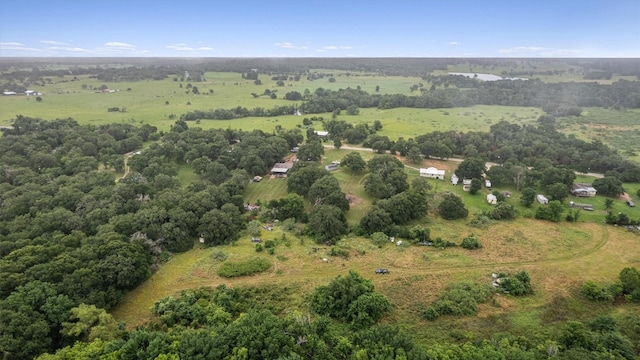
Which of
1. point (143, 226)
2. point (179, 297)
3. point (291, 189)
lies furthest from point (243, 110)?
point (179, 297)

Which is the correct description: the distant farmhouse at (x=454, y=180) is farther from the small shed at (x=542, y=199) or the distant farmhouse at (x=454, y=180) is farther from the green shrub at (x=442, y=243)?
the green shrub at (x=442, y=243)

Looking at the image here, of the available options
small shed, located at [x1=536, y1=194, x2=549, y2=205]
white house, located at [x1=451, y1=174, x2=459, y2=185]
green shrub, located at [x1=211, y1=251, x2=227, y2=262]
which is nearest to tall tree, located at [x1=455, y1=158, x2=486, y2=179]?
white house, located at [x1=451, y1=174, x2=459, y2=185]

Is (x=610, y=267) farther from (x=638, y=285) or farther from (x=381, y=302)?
(x=381, y=302)

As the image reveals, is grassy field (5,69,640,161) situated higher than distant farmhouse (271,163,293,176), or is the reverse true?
grassy field (5,69,640,161)

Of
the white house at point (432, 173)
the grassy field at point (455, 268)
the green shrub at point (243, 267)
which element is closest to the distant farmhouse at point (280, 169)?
the grassy field at point (455, 268)

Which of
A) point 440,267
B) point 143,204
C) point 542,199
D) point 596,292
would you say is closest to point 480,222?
point 440,267

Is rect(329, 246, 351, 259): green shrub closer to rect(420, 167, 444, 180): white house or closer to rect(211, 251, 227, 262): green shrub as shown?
rect(211, 251, 227, 262): green shrub

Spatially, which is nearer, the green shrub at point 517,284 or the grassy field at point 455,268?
the grassy field at point 455,268
